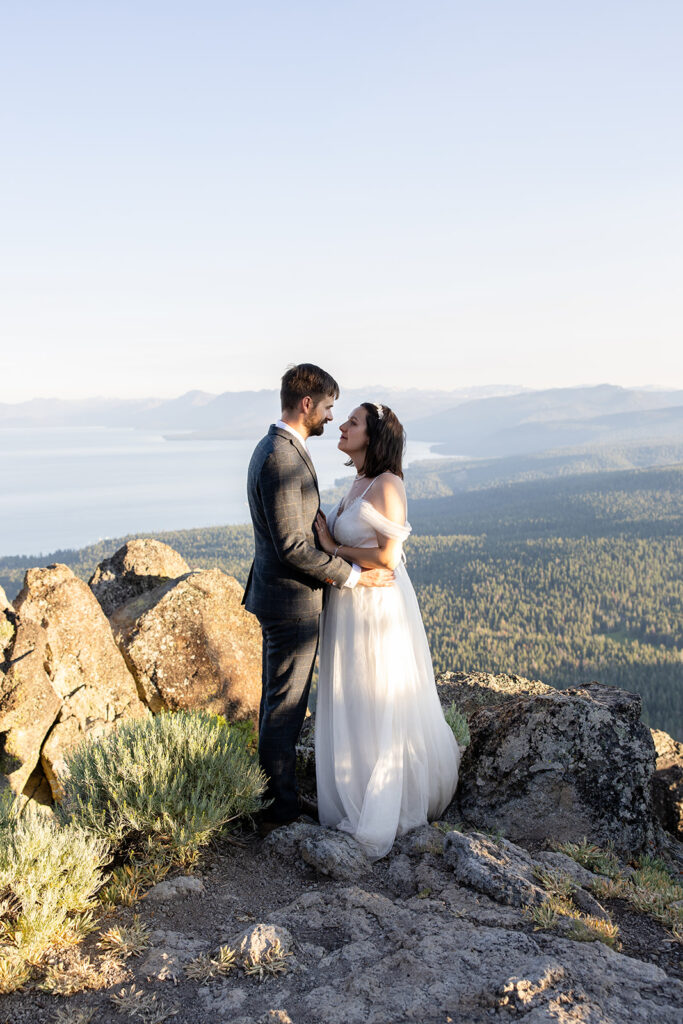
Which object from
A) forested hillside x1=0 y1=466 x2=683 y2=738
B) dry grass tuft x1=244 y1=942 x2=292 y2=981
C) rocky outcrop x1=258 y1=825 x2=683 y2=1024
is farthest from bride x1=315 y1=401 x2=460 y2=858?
forested hillside x1=0 y1=466 x2=683 y2=738

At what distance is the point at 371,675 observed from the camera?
16.4 feet

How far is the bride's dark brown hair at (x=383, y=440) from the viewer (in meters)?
4.84

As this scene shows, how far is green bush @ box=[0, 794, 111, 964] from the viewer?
3.23 metres

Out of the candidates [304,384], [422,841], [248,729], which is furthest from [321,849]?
[304,384]

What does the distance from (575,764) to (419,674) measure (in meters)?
1.28

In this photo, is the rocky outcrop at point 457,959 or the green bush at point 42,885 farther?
the green bush at point 42,885

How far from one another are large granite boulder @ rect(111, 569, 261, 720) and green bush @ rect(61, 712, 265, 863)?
2.03 metres

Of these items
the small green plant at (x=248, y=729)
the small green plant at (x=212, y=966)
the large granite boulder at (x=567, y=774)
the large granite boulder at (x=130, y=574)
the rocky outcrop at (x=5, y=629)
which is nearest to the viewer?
the small green plant at (x=212, y=966)

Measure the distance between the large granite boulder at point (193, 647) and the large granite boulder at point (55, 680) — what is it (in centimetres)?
24

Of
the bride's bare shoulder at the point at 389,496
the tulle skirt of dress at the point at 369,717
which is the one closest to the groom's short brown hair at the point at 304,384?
the bride's bare shoulder at the point at 389,496

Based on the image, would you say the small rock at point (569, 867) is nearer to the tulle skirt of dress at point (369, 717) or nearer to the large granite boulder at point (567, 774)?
the large granite boulder at point (567, 774)

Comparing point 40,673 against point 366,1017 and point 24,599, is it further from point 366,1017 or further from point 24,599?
point 366,1017

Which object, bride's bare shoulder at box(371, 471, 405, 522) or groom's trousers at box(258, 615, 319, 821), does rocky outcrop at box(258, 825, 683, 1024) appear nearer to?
groom's trousers at box(258, 615, 319, 821)

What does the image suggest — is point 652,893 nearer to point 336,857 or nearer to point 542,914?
point 542,914
